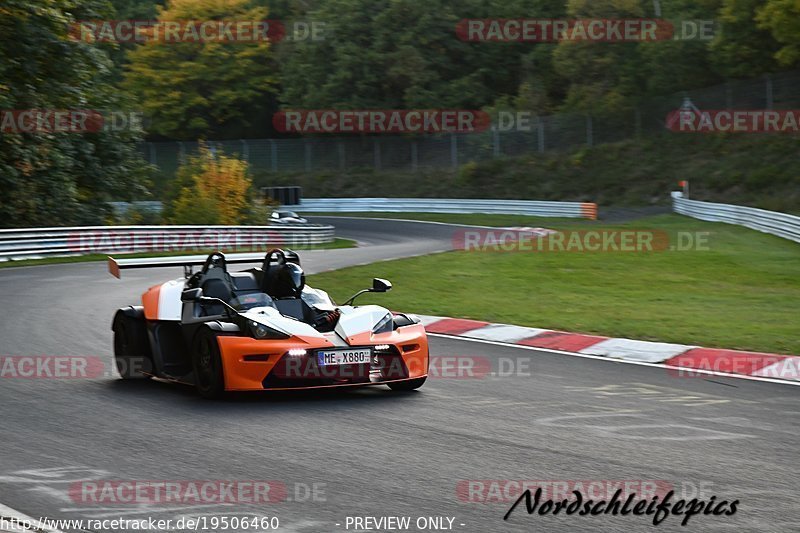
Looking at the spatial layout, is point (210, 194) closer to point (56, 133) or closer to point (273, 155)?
point (56, 133)

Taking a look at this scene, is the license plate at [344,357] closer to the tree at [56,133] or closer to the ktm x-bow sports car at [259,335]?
the ktm x-bow sports car at [259,335]

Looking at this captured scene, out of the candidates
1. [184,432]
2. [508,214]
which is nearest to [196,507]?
[184,432]

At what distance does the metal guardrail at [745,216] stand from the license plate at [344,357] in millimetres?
23909

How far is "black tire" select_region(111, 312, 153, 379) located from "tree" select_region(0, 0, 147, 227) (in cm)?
2141

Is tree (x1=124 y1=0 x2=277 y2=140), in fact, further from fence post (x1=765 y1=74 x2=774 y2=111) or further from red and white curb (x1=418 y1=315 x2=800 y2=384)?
red and white curb (x1=418 y1=315 x2=800 y2=384)

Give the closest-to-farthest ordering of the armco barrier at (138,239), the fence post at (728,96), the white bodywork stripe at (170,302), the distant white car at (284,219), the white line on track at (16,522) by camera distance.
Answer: the white line on track at (16,522) < the white bodywork stripe at (170,302) < the armco barrier at (138,239) < the distant white car at (284,219) < the fence post at (728,96)

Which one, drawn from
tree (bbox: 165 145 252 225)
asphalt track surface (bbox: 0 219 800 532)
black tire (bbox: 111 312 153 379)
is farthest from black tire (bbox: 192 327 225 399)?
tree (bbox: 165 145 252 225)

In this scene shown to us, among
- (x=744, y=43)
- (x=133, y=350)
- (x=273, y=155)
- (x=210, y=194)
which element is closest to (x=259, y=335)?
(x=133, y=350)

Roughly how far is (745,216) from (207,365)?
31.6 m

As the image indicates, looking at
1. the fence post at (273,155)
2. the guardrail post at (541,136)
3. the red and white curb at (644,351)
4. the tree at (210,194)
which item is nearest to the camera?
the red and white curb at (644,351)

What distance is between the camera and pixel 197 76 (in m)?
72.8

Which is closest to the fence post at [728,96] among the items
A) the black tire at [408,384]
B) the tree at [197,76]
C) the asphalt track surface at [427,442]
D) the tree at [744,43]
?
the tree at [744,43]

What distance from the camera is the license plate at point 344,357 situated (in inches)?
376

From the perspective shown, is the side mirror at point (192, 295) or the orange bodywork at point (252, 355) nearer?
the orange bodywork at point (252, 355)
